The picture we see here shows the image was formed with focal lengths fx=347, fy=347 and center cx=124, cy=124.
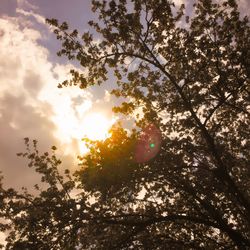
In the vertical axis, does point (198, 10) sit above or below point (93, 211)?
above

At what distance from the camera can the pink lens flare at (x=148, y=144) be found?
53.6 feet

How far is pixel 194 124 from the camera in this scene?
17500 millimetres

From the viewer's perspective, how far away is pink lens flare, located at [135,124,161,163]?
53.6ft

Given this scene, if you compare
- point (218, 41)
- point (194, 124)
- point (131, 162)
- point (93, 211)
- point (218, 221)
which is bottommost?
point (218, 221)

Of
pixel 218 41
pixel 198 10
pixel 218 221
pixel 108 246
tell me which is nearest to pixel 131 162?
pixel 108 246

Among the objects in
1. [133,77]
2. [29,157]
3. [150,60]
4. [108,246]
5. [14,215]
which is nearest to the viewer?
[14,215]

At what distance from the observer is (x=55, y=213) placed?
14125 millimetres

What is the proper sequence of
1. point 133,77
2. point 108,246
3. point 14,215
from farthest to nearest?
point 133,77 → point 108,246 → point 14,215

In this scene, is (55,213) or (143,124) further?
(143,124)

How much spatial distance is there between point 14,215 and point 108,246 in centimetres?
427

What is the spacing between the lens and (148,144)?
56.7ft

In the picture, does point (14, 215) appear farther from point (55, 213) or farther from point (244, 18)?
point (244, 18)

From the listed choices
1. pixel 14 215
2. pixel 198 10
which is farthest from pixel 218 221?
pixel 198 10

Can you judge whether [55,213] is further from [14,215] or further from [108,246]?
[108,246]
